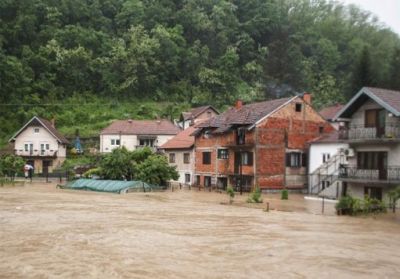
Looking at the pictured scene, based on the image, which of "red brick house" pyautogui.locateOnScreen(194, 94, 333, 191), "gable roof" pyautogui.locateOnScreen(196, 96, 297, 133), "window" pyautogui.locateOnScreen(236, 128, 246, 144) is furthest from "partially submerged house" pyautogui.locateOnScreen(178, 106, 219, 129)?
"window" pyautogui.locateOnScreen(236, 128, 246, 144)

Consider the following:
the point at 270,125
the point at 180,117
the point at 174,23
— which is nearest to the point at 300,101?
the point at 270,125

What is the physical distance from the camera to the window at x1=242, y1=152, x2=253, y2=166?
45281 mm

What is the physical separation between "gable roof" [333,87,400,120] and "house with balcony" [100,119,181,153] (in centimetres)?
3566

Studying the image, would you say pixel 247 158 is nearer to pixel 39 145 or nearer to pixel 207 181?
pixel 207 181

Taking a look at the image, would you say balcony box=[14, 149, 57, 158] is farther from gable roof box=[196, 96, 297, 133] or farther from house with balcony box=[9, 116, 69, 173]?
gable roof box=[196, 96, 297, 133]

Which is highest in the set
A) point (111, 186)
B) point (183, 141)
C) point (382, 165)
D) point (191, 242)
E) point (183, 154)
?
point (183, 141)

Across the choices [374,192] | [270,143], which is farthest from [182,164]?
[374,192]

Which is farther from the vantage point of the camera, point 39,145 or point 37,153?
point 39,145

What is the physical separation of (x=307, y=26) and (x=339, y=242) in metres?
104

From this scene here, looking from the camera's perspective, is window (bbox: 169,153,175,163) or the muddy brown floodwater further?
window (bbox: 169,153,175,163)

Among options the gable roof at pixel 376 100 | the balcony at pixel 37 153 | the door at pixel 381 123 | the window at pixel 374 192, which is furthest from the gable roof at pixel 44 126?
the door at pixel 381 123

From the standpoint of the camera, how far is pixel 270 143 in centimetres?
4500

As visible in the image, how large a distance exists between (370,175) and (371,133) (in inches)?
110

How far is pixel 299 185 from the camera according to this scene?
1812 inches
